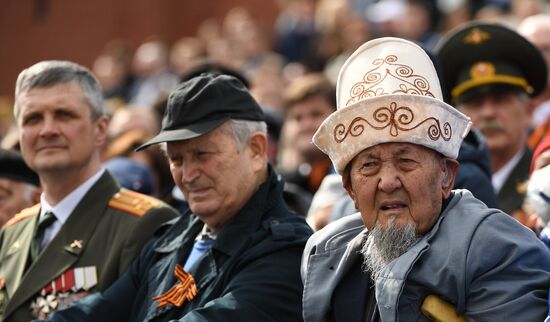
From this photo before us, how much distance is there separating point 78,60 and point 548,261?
14.9 metres

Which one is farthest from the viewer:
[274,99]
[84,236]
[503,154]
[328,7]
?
[328,7]

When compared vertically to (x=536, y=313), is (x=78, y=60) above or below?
below

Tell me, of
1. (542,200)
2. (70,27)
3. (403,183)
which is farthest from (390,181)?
(70,27)

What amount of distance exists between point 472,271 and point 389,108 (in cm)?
66

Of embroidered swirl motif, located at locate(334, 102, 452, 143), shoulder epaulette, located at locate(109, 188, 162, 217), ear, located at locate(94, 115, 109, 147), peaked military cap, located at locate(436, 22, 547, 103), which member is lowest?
shoulder epaulette, located at locate(109, 188, 162, 217)

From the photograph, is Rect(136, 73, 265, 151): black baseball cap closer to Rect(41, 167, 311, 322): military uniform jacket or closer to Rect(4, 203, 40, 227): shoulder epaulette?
Rect(41, 167, 311, 322): military uniform jacket

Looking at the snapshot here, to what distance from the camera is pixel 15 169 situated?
6543 mm

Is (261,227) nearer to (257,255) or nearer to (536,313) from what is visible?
(257,255)

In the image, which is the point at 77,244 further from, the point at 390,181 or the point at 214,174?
the point at 390,181

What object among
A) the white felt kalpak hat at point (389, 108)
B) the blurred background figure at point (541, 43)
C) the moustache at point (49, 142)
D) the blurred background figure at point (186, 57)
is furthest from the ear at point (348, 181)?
the blurred background figure at point (186, 57)

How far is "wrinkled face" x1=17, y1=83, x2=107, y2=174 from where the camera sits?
Result: 19.1ft

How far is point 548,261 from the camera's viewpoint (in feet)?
13.1

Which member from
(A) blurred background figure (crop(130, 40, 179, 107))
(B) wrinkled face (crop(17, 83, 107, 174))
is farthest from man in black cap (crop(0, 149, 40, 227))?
(A) blurred background figure (crop(130, 40, 179, 107))

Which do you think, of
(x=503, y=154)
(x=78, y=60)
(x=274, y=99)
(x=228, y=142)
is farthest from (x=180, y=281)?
(x=78, y=60)
